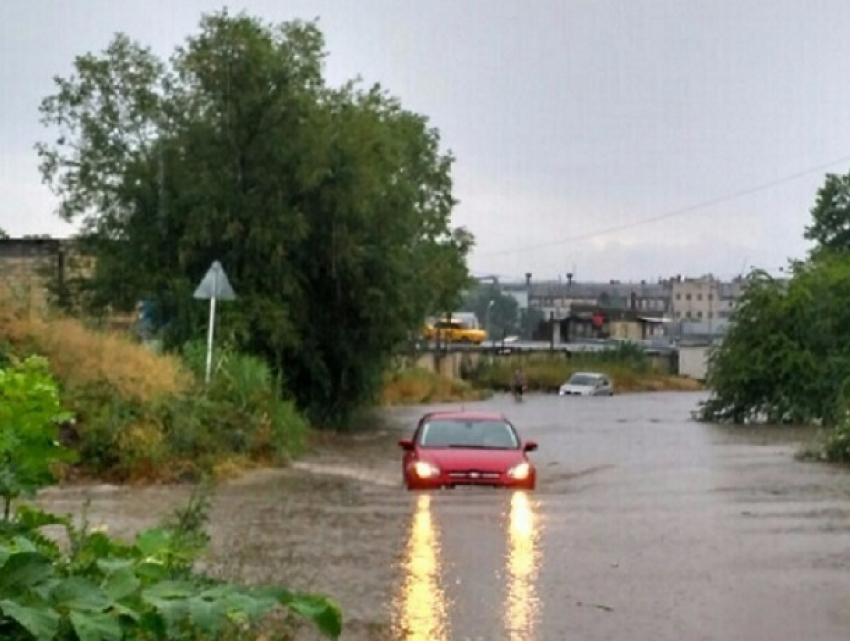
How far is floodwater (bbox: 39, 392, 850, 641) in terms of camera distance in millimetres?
11203

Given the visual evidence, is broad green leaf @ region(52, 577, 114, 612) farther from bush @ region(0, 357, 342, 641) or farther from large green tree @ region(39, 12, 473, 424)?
large green tree @ region(39, 12, 473, 424)

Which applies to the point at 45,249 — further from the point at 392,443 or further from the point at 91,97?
the point at 392,443

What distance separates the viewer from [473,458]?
2100 centimetres

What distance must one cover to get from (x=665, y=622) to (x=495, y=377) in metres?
71.5

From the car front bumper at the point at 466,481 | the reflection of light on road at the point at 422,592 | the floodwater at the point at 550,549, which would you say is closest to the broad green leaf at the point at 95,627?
the floodwater at the point at 550,549

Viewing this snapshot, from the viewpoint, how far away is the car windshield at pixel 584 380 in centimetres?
7644

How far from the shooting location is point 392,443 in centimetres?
3569

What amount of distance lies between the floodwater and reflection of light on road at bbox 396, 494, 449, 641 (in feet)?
0.07

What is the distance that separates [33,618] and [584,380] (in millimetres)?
71665

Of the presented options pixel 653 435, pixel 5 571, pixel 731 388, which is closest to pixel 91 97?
pixel 653 435

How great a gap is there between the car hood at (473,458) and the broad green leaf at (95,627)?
14975 mm

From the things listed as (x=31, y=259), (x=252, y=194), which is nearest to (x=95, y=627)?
(x=252, y=194)

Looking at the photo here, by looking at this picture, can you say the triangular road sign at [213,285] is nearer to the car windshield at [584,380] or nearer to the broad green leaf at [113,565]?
the broad green leaf at [113,565]

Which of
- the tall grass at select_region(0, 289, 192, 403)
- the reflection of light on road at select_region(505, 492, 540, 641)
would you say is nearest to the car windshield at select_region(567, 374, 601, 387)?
the tall grass at select_region(0, 289, 192, 403)
